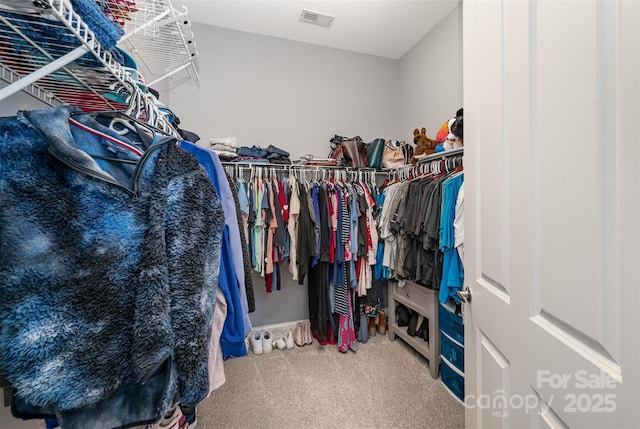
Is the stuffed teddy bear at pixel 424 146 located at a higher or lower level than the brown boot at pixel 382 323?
higher

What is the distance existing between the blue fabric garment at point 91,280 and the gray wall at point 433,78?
2393 mm


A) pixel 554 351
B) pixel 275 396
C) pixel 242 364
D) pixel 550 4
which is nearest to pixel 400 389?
pixel 275 396

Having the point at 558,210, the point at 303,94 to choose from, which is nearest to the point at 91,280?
the point at 558,210

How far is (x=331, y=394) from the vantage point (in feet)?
5.47

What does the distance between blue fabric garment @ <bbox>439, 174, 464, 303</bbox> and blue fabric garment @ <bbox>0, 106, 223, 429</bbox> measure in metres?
1.49

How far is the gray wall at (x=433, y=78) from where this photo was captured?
2078mm

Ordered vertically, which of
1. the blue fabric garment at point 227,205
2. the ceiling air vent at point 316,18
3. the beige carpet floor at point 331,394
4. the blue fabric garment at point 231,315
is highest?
the ceiling air vent at point 316,18

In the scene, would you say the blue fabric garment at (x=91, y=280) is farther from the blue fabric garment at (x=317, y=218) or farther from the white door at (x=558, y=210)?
the blue fabric garment at (x=317, y=218)

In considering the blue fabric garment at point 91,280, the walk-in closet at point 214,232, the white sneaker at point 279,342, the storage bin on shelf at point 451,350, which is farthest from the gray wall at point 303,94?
the blue fabric garment at point 91,280

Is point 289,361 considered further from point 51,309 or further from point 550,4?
point 550,4

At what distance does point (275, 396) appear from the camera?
1671mm

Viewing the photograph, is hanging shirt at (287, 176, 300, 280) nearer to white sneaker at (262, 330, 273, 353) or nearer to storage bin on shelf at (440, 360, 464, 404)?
white sneaker at (262, 330, 273, 353)

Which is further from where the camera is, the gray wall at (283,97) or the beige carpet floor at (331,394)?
the gray wall at (283,97)

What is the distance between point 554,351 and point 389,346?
1944 millimetres
